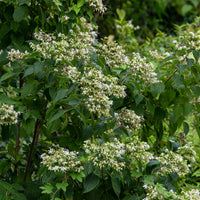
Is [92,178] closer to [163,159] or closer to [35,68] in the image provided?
[163,159]

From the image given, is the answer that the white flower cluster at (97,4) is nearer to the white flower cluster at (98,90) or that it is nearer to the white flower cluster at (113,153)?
the white flower cluster at (98,90)

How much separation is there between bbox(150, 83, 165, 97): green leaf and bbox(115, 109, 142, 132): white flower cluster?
0.65 ft

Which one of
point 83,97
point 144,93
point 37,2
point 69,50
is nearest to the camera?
point 83,97

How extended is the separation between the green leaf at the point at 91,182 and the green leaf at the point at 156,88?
0.61 m

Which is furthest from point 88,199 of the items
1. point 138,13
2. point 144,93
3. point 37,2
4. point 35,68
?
point 138,13

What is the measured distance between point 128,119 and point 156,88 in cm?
26

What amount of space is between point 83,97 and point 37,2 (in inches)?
38.9

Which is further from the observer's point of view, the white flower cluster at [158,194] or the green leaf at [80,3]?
the green leaf at [80,3]

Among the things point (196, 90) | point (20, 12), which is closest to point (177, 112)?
point (196, 90)

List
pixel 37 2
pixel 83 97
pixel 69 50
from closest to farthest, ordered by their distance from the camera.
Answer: pixel 83 97 → pixel 69 50 → pixel 37 2

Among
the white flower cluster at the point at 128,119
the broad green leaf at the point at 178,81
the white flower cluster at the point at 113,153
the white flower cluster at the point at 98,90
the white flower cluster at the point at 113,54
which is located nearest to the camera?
the white flower cluster at the point at 98,90

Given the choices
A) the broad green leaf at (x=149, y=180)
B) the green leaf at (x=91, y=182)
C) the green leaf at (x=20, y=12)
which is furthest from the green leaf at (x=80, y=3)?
the broad green leaf at (x=149, y=180)

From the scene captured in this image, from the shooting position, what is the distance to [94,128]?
206 cm

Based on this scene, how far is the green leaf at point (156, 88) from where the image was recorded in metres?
1.81
